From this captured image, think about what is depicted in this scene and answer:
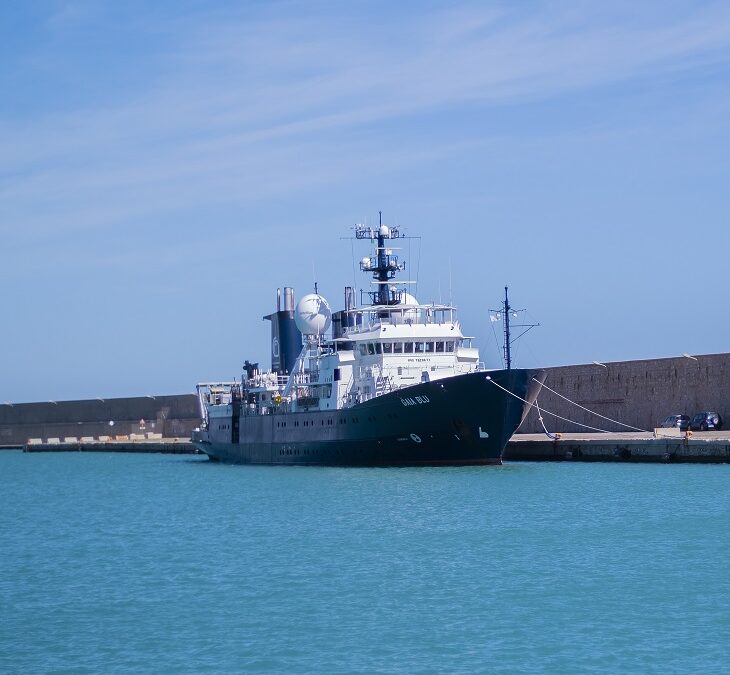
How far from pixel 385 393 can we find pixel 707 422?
11.3 meters

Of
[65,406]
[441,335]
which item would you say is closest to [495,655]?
[441,335]

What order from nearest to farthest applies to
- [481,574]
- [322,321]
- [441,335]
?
[481,574] → [441,335] → [322,321]

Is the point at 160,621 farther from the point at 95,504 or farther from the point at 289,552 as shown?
the point at 95,504

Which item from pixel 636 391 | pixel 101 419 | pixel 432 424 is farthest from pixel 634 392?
pixel 101 419

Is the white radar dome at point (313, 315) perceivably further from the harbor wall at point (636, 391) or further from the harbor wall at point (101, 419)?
the harbor wall at point (101, 419)

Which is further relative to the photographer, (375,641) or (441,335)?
(441,335)

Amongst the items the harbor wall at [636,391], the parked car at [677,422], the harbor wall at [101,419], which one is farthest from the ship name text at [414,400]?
the harbor wall at [101,419]

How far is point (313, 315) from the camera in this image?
4894 cm

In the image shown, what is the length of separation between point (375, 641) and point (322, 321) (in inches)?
1289

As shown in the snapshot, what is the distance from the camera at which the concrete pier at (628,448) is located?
36969mm

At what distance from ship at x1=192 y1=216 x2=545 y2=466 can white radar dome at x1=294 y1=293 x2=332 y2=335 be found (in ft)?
0.12

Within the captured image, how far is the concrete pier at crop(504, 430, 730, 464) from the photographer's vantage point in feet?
121

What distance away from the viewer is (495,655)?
15.7 meters

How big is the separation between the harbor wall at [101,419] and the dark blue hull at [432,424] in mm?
41961
